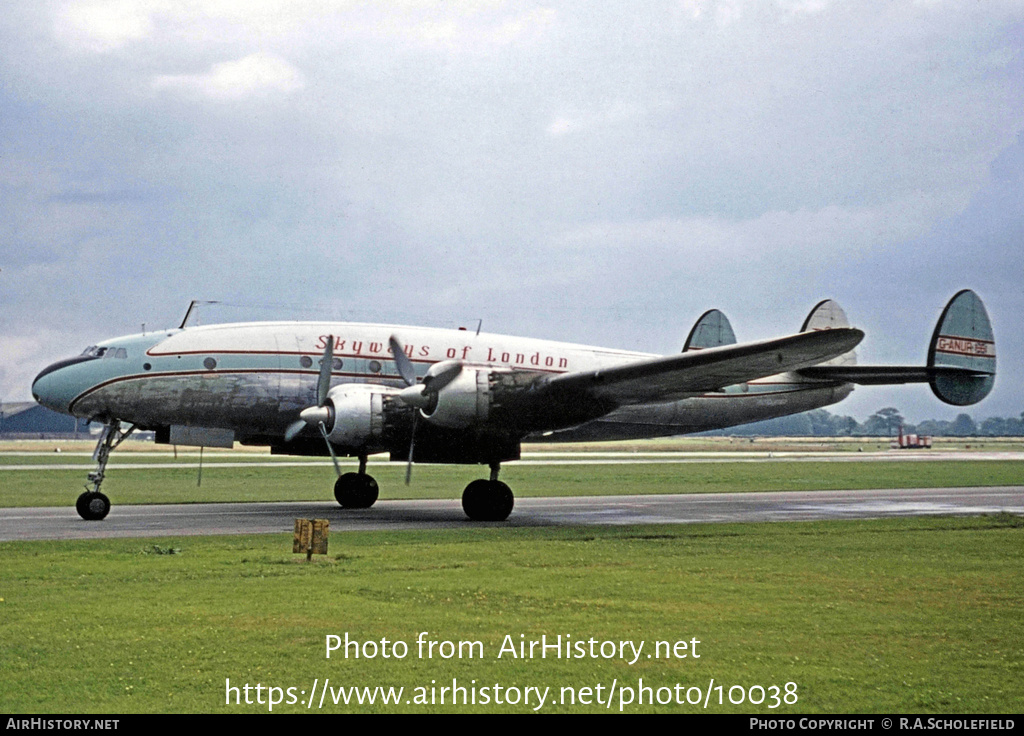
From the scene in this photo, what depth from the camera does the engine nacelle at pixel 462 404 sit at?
20.4m

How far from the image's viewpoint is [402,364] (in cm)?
2252

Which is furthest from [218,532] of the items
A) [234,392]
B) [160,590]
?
[160,590]

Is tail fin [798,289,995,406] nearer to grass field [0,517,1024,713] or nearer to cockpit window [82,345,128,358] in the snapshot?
grass field [0,517,1024,713]

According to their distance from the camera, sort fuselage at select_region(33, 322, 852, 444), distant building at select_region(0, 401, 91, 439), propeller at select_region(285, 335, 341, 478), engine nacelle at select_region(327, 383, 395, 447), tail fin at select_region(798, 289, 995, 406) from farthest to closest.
A: distant building at select_region(0, 401, 91, 439) < tail fin at select_region(798, 289, 995, 406) < fuselage at select_region(33, 322, 852, 444) < propeller at select_region(285, 335, 341, 478) < engine nacelle at select_region(327, 383, 395, 447)

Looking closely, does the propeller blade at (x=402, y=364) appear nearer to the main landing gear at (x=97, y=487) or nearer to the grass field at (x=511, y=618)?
Result: the grass field at (x=511, y=618)

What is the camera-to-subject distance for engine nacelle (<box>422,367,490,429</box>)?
66.9 feet

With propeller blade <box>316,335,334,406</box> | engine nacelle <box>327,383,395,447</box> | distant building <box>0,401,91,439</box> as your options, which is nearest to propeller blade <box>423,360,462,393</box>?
engine nacelle <box>327,383,395,447</box>

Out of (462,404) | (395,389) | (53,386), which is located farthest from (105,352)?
(462,404)

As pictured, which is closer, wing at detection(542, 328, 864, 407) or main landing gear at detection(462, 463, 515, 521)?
wing at detection(542, 328, 864, 407)

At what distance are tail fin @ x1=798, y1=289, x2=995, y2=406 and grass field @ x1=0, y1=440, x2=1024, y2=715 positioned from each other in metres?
8.24

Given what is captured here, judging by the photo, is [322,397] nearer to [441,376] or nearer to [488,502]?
→ [441,376]

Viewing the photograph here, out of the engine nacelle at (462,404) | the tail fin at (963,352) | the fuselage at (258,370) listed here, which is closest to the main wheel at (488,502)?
the fuselage at (258,370)
